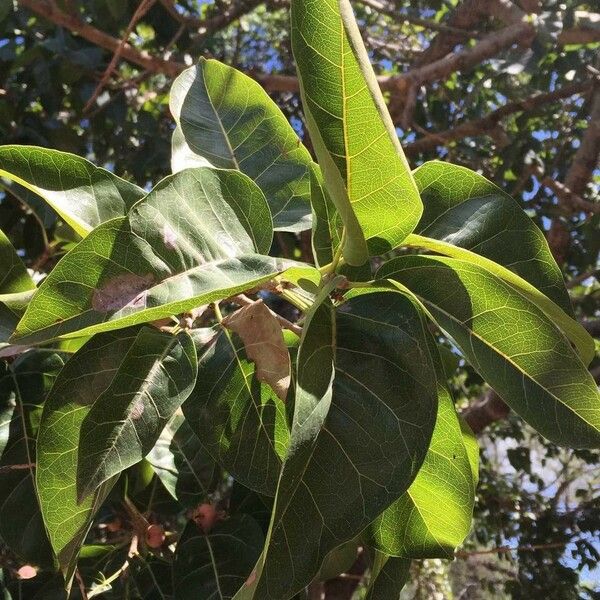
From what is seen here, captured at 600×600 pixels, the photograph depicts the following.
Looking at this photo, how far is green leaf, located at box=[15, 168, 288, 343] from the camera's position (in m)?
0.49

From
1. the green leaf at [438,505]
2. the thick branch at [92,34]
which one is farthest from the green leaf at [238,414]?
the thick branch at [92,34]

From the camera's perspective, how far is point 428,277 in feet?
1.96

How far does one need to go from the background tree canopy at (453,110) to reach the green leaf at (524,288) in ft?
3.73

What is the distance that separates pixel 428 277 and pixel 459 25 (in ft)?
6.66

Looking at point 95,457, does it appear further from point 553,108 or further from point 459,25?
point 553,108

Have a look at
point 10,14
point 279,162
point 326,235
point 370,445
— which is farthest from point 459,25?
Result: point 370,445

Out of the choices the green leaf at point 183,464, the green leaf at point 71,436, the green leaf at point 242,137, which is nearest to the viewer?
the green leaf at point 71,436

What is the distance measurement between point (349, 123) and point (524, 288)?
206 mm

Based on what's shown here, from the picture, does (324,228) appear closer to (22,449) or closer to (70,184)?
(70,184)

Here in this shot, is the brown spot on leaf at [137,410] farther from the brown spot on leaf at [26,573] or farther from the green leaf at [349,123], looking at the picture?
the brown spot on leaf at [26,573]

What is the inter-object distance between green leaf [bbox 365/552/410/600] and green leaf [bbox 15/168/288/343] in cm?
34

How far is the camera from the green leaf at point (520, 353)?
571 millimetres

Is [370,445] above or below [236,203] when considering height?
below

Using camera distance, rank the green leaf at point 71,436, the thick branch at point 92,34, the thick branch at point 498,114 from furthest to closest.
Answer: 1. the thick branch at point 498,114
2. the thick branch at point 92,34
3. the green leaf at point 71,436
